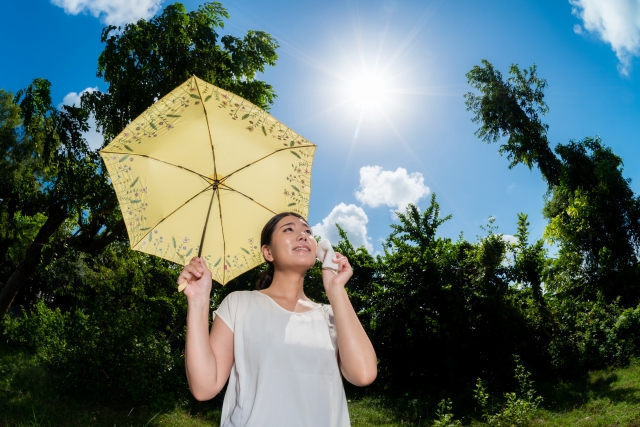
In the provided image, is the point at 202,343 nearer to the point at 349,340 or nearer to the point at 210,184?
the point at 349,340

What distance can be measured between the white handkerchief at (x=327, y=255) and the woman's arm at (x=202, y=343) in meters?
0.45

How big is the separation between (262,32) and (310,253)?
29.2 ft

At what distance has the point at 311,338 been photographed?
174 cm

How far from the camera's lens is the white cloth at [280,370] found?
62.3 inches

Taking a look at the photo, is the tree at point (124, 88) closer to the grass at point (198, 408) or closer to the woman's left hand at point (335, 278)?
the grass at point (198, 408)

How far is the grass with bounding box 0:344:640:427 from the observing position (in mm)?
7562

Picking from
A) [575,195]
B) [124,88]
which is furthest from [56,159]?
[575,195]

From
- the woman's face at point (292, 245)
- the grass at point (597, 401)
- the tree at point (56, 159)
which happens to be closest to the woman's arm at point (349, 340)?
the woman's face at point (292, 245)

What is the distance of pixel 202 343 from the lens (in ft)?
5.41

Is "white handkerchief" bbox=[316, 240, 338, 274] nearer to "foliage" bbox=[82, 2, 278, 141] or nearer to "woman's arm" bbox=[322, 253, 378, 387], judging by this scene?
"woman's arm" bbox=[322, 253, 378, 387]

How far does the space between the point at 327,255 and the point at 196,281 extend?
515 mm

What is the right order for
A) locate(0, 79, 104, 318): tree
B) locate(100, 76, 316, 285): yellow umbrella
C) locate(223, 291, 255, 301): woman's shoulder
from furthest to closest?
locate(0, 79, 104, 318): tree → locate(100, 76, 316, 285): yellow umbrella → locate(223, 291, 255, 301): woman's shoulder

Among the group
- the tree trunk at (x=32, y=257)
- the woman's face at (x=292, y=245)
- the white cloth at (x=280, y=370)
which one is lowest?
the white cloth at (x=280, y=370)

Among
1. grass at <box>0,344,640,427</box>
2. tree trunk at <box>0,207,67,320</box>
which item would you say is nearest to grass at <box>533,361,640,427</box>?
grass at <box>0,344,640,427</box>
